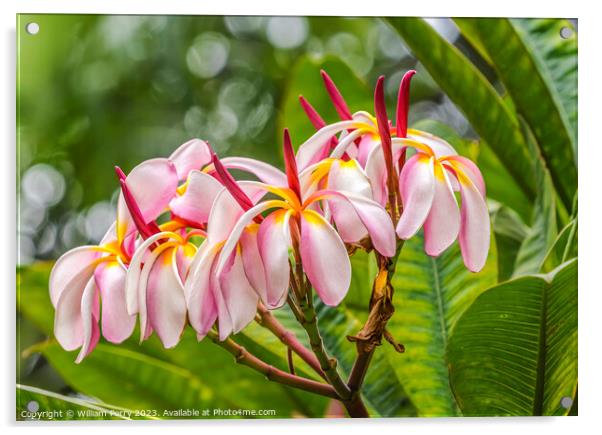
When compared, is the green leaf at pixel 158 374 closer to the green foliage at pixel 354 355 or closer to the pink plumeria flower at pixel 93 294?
the green foliage at pixel 354 355

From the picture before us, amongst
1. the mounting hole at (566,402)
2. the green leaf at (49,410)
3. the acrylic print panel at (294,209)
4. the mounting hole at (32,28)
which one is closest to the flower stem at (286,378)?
the acrylic print panel at (294,209)

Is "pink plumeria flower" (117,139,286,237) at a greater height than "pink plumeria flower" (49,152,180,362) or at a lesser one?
greater

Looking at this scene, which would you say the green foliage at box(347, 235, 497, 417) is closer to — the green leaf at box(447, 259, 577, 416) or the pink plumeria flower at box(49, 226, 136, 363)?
the green leaf at box(447, 259, 577, 416)

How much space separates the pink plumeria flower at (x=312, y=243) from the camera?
0.74 meters

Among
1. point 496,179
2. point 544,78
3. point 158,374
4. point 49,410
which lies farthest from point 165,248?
point 544,78

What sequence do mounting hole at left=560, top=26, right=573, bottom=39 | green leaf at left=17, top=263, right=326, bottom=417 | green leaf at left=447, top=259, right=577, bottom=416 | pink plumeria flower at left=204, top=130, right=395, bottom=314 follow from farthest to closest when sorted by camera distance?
1. mounting hole at left=560, top=26, right=573, bottom=39
2. green leaf at left=17, top=263, right=326, bottom=417
3. green leaf at left=447, top=259, right=577, bottom=416
4. pink plumeria flower at left=204, top=130, right=395, bottom=314

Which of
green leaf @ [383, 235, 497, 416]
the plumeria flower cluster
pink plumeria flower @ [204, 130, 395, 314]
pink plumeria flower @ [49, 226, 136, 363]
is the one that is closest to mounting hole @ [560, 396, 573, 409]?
green leaf @ [383, 235, 497, 416]

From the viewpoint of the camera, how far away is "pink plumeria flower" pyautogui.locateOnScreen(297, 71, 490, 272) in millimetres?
761

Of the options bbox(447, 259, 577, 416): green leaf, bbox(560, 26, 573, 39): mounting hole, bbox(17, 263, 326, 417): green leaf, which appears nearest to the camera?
bbox(447, 259, 577, 416): green leaf

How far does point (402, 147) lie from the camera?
80 cm

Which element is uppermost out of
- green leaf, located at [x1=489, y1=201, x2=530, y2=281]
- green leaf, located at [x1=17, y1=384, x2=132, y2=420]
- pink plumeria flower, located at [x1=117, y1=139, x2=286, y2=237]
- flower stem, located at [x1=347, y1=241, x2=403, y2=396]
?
pink plumeria flower, located at [x1=117, y1=139, x2=286, y2=237]
